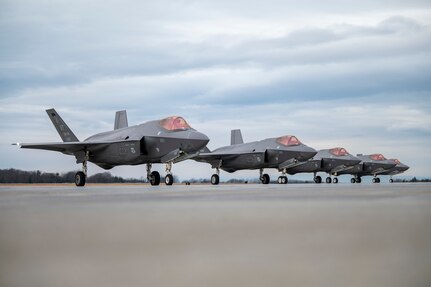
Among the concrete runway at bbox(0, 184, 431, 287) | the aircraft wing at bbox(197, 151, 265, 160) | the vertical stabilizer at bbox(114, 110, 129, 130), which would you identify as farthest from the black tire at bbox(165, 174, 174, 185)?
the concrete runway at bbox(0, 184, 431, 287)

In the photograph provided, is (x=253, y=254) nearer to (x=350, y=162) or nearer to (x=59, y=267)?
(x=59, y=267)

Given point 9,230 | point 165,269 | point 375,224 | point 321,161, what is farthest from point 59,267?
point 321,161

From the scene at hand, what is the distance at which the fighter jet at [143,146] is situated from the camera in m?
27.6

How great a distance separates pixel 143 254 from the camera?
4.20 meters

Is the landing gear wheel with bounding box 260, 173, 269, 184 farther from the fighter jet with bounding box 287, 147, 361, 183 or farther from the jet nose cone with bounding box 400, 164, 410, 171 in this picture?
the jet nose cone with bounding box 400, 164, 410, 171

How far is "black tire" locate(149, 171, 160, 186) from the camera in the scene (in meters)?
28.7

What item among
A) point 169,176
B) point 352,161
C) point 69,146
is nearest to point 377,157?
point 352,161

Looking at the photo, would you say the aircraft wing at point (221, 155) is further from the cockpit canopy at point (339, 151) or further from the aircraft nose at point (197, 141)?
the cockpit canopy at point (339, 151)

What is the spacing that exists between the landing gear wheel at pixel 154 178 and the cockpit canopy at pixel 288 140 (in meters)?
12.7

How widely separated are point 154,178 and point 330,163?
24644mm

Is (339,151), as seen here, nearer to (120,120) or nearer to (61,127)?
(120,120)

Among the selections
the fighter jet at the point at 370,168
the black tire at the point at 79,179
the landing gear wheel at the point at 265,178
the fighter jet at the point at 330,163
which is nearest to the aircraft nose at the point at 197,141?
the black tire at the point at 79,179

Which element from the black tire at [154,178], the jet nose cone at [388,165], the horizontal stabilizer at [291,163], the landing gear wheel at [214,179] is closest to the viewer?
the black tire at [154,178]

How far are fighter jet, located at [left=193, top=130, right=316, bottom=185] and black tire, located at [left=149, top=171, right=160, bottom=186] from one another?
9.73 m
